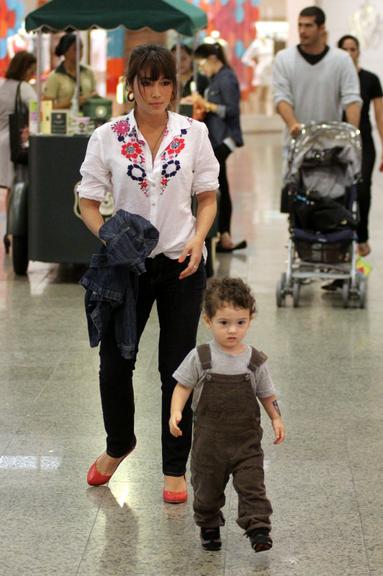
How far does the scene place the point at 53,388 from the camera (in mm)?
6617

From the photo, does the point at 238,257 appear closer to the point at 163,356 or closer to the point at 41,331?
the point at 41,331

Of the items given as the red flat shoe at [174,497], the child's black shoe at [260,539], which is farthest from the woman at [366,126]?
the child's black shoe at [260,539]

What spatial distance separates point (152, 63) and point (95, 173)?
447 millimetres

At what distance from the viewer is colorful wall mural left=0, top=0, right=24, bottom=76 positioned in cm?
2452

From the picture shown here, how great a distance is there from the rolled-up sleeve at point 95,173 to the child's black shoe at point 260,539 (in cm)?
135

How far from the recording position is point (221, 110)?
444 inches

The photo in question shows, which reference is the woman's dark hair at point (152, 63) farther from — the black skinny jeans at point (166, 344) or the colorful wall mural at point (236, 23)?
the colorful wall mural at point (236, 23)

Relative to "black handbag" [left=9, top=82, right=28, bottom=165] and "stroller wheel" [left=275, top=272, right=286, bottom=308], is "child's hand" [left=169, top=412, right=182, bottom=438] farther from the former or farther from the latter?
"black handbag" [left=9, top=82, right=28, bottom=165]

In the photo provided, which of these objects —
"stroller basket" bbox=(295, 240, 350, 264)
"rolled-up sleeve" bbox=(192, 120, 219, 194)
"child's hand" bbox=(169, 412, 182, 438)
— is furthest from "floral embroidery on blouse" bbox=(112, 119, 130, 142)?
"stroller basket" bbox=(295, 240, 350, 264)

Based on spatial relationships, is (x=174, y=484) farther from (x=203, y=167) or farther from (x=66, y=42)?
(x=66, y=42)

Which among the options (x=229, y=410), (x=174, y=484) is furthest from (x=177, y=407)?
(x=174, y=484)

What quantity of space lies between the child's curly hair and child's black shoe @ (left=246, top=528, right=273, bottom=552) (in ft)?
2.28

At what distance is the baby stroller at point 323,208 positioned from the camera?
885cm

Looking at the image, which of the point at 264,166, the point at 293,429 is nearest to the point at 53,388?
the point at 293,429
